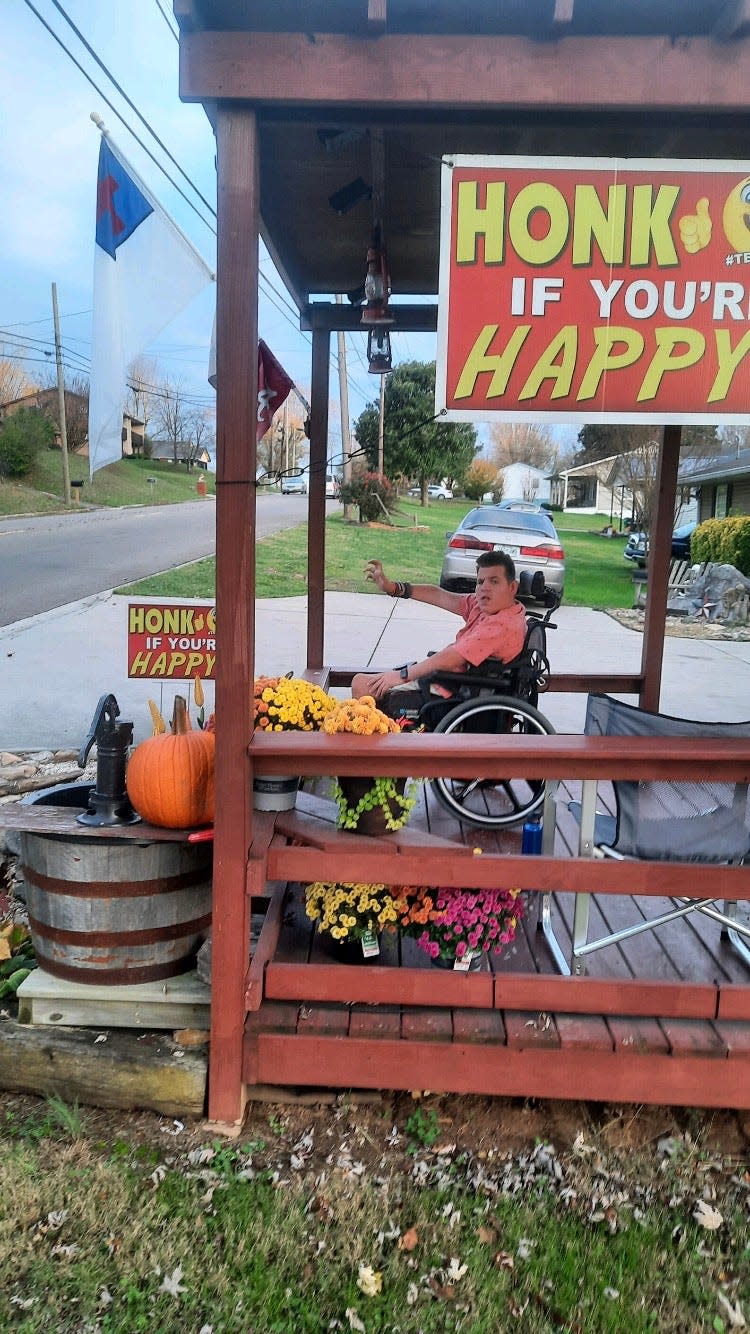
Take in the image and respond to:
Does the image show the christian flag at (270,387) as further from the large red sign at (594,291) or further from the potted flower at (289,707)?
the large red sign at (594,291)

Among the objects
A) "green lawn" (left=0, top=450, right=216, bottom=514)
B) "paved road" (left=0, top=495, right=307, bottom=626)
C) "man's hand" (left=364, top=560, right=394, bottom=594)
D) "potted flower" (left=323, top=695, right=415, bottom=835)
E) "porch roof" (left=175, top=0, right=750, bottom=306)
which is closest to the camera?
"porch roof" (left=175, top=0, right=750, bottom=306)

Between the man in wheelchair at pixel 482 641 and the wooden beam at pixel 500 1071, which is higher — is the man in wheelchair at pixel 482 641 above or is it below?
above

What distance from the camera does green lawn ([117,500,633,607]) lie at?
1512cm

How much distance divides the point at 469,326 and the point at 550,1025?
1.88 metres

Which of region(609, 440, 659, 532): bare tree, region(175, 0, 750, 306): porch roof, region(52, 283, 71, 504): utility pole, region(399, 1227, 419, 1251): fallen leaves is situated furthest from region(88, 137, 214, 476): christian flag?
region(52, 283, 71, 504): utility pole

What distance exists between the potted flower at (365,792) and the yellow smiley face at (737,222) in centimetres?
149

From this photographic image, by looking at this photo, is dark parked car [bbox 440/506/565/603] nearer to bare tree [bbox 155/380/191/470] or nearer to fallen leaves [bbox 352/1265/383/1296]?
fallen leaves [bbox 352/1265/383/1296]

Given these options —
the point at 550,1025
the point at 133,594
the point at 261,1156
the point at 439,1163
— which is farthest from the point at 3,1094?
the point at 133,594

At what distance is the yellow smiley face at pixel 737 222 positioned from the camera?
220 centimetres

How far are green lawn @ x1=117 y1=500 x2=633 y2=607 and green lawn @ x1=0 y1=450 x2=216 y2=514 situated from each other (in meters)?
8.30

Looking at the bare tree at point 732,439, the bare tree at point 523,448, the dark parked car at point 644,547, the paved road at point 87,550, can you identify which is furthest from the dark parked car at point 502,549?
the bare tree at point 732,439

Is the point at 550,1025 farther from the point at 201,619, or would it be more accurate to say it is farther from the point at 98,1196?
the point at 201,619

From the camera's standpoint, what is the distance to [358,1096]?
2588 mm

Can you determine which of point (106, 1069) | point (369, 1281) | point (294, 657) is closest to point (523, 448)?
point (294, 657)
